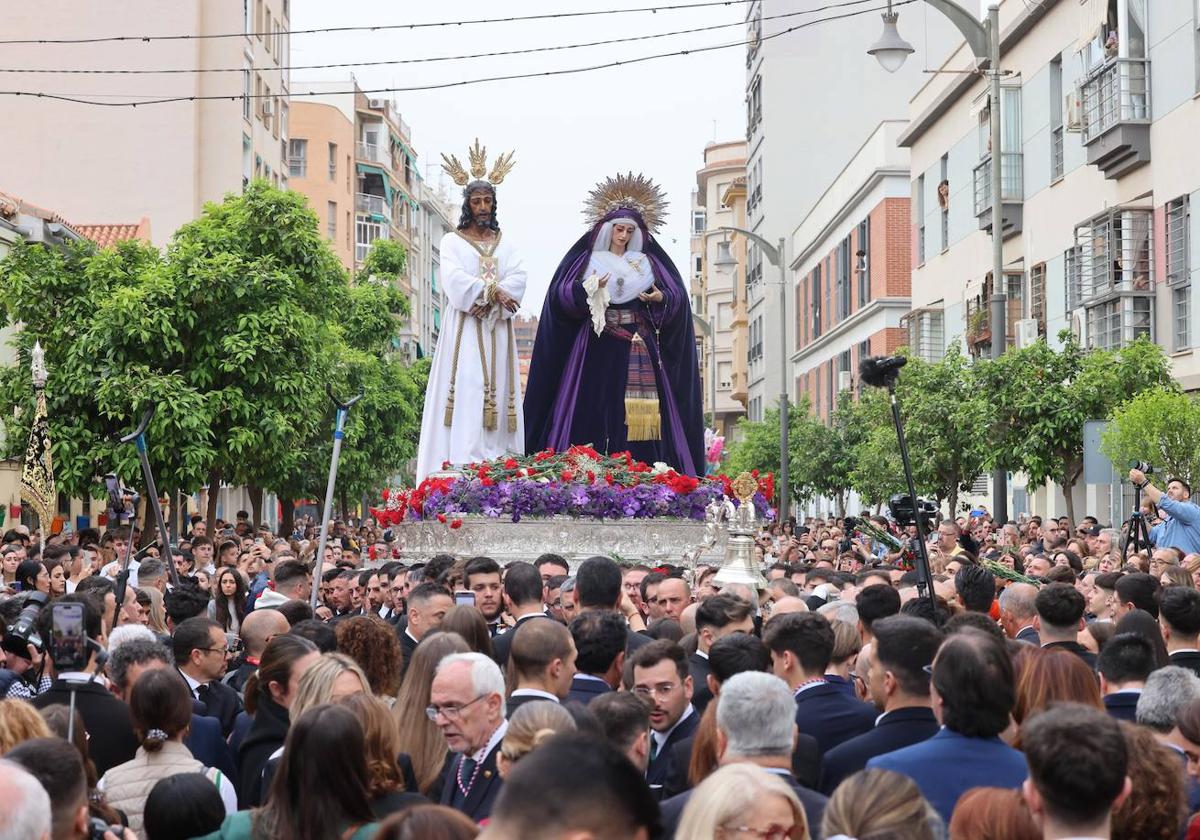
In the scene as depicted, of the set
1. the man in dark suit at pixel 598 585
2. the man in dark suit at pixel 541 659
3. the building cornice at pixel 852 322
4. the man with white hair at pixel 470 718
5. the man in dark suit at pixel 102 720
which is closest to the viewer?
the man with white hair at pixel 470 718

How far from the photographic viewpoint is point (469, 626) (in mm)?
7449

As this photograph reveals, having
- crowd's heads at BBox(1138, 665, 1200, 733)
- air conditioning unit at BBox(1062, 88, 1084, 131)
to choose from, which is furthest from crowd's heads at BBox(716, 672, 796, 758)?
air conditioning unit at BBox(1062, 88, 1084, 131)

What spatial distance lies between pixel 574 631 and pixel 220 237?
884 inches

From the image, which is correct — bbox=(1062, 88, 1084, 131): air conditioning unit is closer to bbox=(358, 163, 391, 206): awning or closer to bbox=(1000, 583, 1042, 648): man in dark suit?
bbox=(1000, 583, 1042, 648): man in dark suit

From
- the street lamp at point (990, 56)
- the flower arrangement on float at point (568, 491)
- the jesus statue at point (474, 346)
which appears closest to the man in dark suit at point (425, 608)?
the flower arrangement on float at point (568, 491)

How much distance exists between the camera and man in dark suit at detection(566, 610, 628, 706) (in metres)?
7.26

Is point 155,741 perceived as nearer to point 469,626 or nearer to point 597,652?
point 469,626

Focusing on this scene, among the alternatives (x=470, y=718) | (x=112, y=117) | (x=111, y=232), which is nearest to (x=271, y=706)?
(x=470, y=718)

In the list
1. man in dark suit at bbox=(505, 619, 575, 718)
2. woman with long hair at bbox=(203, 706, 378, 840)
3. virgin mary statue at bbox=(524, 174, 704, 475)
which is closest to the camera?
woman with long hair at bbox=(203, 706, 378, 840)

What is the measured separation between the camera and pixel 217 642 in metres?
7.98

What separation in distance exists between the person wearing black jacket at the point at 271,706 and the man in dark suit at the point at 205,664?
1163mm

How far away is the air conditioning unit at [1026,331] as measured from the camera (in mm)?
31578

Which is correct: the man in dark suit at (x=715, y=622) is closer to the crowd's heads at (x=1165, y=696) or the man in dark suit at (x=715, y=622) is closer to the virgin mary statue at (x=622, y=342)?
the crowd's heads at (x=1165, y=696)

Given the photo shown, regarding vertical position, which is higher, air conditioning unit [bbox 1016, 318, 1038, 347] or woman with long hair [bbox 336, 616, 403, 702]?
air conditioning unit [bbox 1016, 318, 1038, 347]
